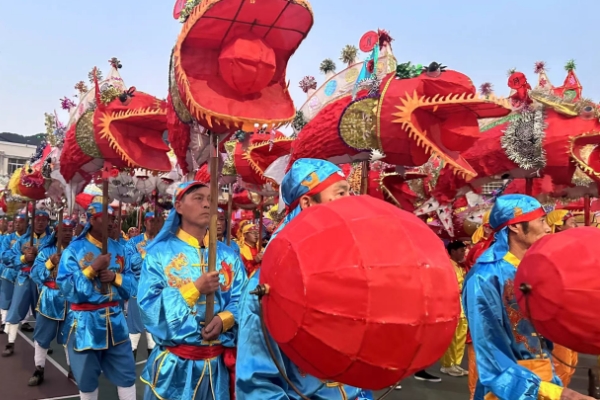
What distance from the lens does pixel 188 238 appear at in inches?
106

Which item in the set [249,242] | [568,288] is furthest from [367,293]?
[249,242]

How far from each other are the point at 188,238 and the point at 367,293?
6.14 ft

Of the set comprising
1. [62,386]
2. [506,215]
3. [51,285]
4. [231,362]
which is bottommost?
[62,386]

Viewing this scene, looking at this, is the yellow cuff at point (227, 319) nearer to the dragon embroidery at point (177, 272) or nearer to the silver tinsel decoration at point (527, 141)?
the dragon embroidery at point (177, 272)

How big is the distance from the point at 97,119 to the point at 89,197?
8.55 ft

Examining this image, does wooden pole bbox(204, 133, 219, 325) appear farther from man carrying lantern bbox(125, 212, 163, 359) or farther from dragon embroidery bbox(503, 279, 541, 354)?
dragon embroidery bbox(503, 279, 541, 354)

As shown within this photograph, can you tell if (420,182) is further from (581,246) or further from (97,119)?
(581,246)

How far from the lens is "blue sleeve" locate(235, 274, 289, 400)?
141 centimetres

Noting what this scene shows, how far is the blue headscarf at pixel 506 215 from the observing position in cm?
246

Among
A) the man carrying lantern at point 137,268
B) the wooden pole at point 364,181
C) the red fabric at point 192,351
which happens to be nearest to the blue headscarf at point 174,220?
the man carrying lantern at point 137,268

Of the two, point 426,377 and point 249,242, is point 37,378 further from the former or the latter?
point 426,377

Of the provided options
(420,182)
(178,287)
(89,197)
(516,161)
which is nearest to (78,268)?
(178,287)

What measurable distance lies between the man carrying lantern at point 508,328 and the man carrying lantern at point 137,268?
1842 mm

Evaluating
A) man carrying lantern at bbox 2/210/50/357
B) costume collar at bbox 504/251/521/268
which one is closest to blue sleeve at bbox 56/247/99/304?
man carrying lantern at bbox 2/210/50/357
